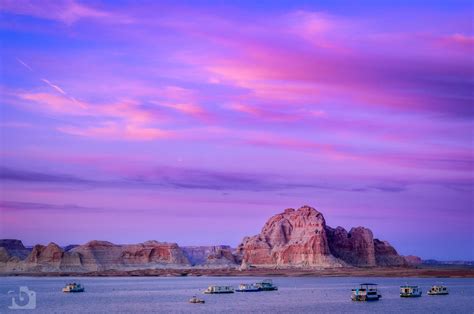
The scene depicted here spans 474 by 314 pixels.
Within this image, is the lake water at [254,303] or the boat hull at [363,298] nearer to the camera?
the lake water at [254,303]

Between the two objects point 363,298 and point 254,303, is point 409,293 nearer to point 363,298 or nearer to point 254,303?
point 363,298

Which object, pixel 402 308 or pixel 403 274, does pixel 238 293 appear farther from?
pixel 403 274

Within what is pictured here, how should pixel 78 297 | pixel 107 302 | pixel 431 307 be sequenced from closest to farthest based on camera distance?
pixel 431 307 < pixel 107 302 < pixel 78 297

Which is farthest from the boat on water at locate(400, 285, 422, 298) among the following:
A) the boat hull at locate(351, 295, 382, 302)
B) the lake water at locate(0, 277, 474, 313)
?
the boat hull at locate(351, 295, 382, 302)

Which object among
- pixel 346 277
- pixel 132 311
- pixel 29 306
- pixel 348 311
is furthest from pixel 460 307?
pixel 346 277

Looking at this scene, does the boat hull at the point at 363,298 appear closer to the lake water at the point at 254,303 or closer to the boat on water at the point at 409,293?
the lake water at the point at 254,303

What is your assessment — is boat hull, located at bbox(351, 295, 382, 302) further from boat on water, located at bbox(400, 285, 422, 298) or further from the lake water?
boat on water, located at bbox(400, 285, 422, 298)

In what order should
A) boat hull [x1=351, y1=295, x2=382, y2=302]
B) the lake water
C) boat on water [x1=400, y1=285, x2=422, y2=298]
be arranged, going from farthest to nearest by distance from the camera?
boat on water [x1=400, y1=285, x2=422, y2=298], boat hull [x1=351, y1=295, x2=382, y2=302], the lake water

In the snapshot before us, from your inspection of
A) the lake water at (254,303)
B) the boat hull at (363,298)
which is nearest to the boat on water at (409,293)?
the lake water at (254,303)

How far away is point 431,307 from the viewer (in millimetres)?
92500

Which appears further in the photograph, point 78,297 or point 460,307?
point 78,297

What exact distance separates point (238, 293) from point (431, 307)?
3964 cm

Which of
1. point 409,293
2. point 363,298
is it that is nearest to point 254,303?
point 363,298

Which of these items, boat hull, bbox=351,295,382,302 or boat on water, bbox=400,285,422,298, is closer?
boat hull, bbox=351,295,382,302
